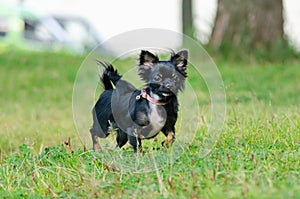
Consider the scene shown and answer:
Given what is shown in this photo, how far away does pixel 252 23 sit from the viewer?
44.7 feet

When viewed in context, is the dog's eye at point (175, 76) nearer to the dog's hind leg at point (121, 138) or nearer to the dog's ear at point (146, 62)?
the dog's ear at point (146, 62)

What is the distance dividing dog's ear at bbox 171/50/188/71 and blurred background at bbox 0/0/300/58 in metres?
1.61

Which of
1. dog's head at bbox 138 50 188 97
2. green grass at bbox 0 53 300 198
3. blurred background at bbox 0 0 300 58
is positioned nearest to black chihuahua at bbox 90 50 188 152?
dog's head at bbox 138 50 188 97

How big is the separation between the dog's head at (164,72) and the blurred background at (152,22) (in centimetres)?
156

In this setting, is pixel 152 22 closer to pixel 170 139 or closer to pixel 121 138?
pixel 121 138

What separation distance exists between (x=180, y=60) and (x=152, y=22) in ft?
59.7

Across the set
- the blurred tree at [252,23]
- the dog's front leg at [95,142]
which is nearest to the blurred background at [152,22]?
the blurred tree at [252,23]

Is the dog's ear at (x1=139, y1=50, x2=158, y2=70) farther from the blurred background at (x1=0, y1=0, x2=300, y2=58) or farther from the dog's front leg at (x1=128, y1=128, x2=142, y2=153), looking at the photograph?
the blurred background at (x1=0, y1=0, x2=300, y2=58)

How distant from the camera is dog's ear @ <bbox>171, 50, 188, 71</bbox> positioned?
571cm

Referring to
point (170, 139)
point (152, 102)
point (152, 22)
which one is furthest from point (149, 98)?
point (152, 22)

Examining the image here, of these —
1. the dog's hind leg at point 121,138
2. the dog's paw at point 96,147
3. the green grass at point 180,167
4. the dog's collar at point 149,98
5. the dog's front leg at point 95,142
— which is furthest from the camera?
the dog's front leg at point 95,142

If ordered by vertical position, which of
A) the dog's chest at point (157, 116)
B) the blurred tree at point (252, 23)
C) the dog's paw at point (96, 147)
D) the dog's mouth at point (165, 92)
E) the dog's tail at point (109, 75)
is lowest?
the dog's paw at point (96, 147)

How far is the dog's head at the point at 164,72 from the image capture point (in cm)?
559

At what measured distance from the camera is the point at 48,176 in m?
5.47
